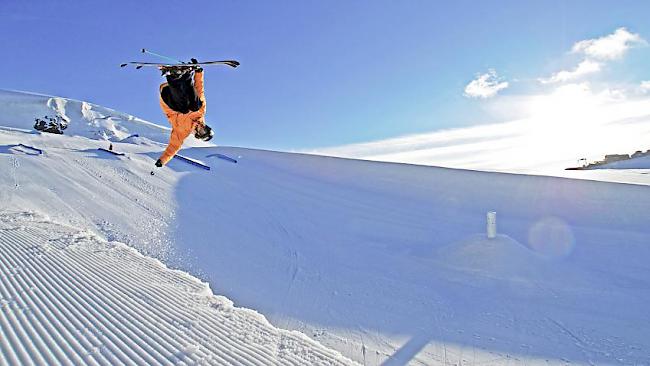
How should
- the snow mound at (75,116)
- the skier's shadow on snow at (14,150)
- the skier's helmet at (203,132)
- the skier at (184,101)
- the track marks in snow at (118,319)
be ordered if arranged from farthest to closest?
the snow mound at (75,116) → the skier's shadow on snow at (14,150) → the skier's helmet at (203,132) → the skier at (184,101) → the track marks in snow at (118,319)

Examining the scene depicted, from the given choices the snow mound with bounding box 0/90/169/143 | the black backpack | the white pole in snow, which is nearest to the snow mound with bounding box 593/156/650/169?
the white pole in snow

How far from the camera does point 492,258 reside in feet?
28.8

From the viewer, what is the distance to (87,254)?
7133 mm

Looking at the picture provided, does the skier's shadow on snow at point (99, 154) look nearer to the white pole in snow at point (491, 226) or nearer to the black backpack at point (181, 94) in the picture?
the black backpack at point (181, 94)

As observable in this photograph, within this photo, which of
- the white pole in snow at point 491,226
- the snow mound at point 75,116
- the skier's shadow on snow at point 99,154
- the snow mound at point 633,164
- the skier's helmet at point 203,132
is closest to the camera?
the skier's helmet at point 203,132

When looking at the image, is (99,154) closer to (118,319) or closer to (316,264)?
(316,264)

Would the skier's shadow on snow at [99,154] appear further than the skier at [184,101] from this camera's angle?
Yes

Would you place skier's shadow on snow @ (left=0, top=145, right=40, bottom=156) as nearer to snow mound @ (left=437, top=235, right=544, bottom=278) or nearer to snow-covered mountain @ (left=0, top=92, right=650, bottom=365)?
snow-covered mountain @ (left=0, top=92, right=650, bottom=365)

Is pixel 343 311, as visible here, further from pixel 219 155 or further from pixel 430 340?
pixel 219 155

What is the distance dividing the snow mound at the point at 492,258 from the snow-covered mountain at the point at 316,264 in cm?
5

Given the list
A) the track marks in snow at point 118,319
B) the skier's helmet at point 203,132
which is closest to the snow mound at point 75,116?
the track marks in snow at point 118,319

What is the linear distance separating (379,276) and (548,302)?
112 inches

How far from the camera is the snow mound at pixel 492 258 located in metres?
8.37

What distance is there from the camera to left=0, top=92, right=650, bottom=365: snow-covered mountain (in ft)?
15.6
